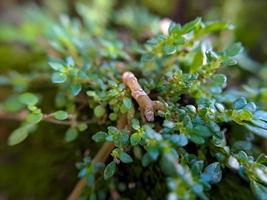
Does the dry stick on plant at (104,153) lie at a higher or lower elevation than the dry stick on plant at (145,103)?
lower

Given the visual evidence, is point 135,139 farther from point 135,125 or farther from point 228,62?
point 228,62

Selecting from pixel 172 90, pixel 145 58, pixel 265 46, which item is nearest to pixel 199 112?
pixel 172 90

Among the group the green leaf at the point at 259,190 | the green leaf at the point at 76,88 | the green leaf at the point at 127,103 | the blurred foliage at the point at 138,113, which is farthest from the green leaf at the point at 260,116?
the green leaf at the point at 76,88

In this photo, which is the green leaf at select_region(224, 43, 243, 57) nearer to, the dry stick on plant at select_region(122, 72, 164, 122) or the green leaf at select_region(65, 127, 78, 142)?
the dry stick on plant at select_region(122, 72, 164, 122)

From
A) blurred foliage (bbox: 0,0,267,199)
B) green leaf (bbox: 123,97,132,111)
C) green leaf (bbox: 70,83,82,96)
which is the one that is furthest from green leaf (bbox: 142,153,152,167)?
green leaf (bbox: 70,83,82,96)

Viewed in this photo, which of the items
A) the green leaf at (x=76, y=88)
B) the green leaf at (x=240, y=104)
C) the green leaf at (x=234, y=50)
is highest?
the green leaf at (x=234, y=50)

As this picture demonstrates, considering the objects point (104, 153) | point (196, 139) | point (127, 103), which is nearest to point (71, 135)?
point (104, 153)

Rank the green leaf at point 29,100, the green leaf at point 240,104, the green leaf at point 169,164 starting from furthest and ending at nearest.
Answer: the green leaf at point 29,100 → the green leaf at point 240,104 → the green leaf at point 169,164

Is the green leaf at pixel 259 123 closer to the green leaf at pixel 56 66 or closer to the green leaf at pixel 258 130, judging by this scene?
the green leaf at pixel 258 130

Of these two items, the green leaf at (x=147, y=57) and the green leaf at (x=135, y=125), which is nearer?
the green leaf at (x=135, y=125)
